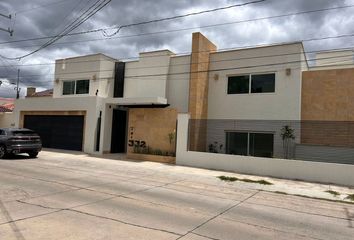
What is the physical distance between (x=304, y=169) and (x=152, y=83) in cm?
1190

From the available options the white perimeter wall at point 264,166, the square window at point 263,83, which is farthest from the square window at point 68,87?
the square window at point 263,83

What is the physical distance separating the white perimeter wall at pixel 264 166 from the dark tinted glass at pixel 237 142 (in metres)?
2.55

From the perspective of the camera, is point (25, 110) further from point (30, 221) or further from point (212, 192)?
point (30, 221)

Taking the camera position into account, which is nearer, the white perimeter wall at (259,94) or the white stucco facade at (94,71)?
the white perimeter wall at (259,94)

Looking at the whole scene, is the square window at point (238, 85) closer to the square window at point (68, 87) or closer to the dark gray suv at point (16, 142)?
the dark gray suv at point (16, 142)

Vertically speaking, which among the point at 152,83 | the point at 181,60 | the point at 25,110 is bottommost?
the point at 25,110

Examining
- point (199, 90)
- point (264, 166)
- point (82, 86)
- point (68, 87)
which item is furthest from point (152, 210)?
point (68, 87)

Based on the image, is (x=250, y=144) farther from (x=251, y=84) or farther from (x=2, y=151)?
(x=2, y=151)

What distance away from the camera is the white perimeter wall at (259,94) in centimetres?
1889

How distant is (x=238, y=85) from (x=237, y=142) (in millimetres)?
3580

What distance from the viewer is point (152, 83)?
23266mm

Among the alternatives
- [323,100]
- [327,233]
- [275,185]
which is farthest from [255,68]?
[327,233]

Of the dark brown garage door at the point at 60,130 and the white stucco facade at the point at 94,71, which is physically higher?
the white stucco facade at the point at 94,71

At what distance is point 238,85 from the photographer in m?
20.8
